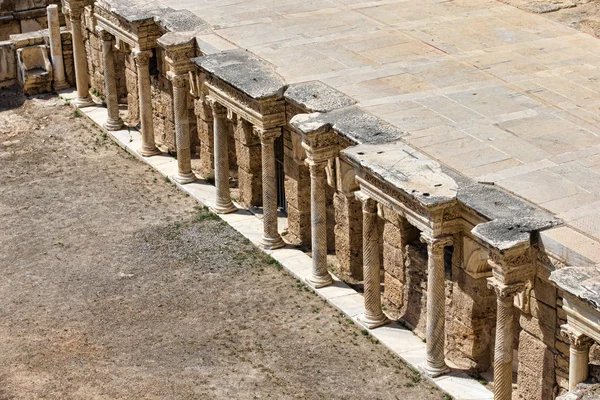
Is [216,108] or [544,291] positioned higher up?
[216,108]

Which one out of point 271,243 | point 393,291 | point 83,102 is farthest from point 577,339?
point 83,102

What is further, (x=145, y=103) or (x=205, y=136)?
(x=145, y=103)

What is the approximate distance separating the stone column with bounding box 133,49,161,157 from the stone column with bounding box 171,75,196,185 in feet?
3.55

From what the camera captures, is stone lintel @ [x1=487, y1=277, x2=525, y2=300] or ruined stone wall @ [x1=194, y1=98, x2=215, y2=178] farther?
ruined stone wall @ [x1=194, y1=98, x2=215, y2=178]

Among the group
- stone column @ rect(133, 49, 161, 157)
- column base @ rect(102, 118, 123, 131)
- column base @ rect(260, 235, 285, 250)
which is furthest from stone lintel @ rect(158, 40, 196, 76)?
column base @ rect(260, 235, 285, 250)

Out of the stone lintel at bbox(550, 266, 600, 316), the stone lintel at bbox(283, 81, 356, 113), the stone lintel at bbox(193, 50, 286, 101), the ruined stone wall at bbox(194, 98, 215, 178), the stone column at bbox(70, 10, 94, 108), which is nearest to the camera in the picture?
the stone lintel at bbox(550, 266, 600, 316)

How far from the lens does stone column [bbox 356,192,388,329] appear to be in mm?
22859

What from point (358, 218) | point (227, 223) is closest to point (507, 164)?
point (358, 218)

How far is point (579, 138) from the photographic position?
23.4 m

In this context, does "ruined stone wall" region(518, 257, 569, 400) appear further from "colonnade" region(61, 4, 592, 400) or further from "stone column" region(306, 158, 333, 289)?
"stone column" region(306, 158, 333, 289)

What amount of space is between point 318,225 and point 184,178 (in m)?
6.03

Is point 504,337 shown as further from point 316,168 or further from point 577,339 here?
point 316,168

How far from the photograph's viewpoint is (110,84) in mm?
32312

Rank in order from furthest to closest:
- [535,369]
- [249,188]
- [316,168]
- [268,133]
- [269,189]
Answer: [249,188], [269,189], [268,133], [316,168], [535,369]
